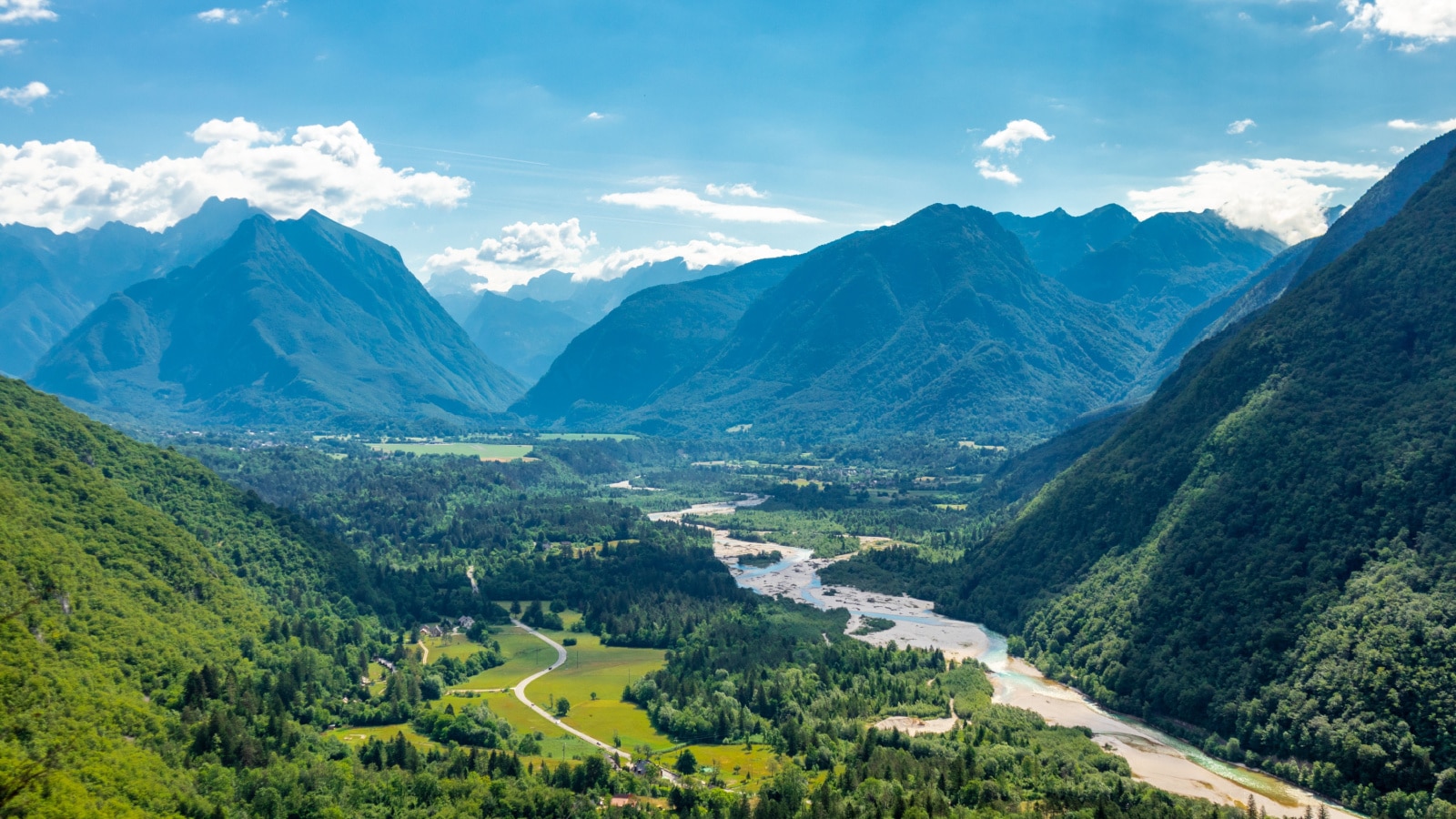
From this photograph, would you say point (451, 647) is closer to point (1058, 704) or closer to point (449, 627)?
point (449, 627)

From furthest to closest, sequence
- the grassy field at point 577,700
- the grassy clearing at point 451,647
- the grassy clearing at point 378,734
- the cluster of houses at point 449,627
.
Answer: the cluster of houses at point 449,627 < the grassy clearing at point 451,647 < the grassy clearing at point 378,734 < the grassy field at point 577,700

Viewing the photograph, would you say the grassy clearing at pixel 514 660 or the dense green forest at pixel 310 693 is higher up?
the dense green forest at pixel 310 693

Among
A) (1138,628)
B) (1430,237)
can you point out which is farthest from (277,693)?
(1430,237)

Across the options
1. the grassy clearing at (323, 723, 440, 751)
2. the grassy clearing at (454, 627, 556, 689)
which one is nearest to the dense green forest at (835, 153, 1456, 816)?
the grassy clearing at (454, 627, 556, 689)

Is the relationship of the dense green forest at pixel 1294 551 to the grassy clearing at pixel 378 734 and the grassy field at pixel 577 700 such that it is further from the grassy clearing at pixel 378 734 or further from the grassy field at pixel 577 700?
the grassy clearing at pixel 378 734

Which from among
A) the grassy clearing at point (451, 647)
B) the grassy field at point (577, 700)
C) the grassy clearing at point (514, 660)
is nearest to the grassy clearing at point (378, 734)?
the grassy field at point (577, 700)

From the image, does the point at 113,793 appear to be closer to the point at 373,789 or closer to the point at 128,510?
the point at 373,789

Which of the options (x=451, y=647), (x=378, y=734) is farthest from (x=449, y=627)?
(x=378, y=734)
